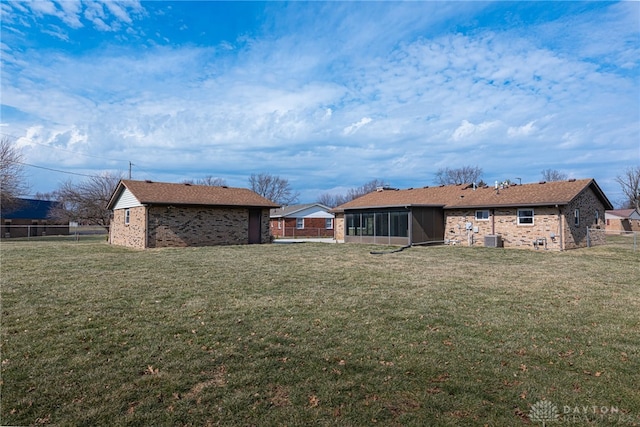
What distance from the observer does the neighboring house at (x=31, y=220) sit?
36362 millimetres

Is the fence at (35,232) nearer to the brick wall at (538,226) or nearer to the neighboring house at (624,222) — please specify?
the brick wall at (538,226)

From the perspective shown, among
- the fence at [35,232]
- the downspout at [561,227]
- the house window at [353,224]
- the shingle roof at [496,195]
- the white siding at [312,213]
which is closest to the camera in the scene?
the downspout at [561,227]

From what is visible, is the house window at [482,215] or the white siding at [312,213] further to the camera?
the white siding at [312,213]

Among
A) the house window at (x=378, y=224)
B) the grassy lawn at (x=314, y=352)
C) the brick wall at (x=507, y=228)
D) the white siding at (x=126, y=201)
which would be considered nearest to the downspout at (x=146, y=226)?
the white siding at (x=126, y=201)

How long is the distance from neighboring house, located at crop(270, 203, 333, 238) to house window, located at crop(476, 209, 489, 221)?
651 inches

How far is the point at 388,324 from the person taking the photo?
6.08 meters

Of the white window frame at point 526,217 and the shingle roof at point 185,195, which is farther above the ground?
the shingle roof at point 185,195

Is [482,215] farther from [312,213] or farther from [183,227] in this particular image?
[312,213]

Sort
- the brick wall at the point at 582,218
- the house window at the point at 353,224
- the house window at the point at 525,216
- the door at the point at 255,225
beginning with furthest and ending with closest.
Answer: the house window at the point at 353,224
the door at the point at 255,225
the house window at the point at 525,216
the brick wall at the point at 582,218

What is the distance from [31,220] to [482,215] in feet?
140

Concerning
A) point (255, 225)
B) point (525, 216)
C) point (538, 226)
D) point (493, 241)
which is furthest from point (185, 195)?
point (538, 226)

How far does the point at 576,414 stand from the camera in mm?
3467

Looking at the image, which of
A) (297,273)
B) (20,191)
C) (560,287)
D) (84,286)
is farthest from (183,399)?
(20,191)

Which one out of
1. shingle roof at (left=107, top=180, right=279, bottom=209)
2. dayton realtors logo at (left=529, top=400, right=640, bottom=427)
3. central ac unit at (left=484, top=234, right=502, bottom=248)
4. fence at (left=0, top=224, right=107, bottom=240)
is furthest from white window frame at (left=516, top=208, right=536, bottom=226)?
fence at (left=0, top=224, right=107, bottom=240)
